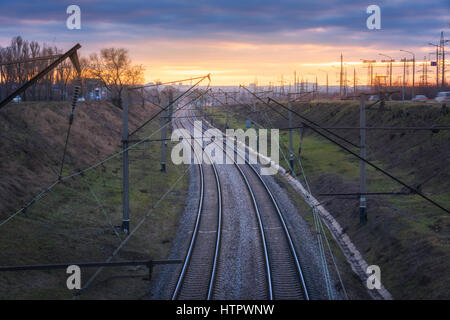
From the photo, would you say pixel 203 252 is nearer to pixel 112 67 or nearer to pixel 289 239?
pixel 289 239

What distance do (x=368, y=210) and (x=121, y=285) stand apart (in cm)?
1278

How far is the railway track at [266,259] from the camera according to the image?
14.6 meters

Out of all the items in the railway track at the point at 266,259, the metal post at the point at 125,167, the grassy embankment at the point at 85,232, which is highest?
the metal post at the point at 125,167

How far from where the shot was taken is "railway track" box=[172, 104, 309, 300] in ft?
47.8

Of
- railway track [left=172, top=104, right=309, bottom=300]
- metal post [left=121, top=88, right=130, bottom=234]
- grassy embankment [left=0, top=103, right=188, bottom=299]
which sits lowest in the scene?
railway track [left=172, top=104, right=309, bottom=300]

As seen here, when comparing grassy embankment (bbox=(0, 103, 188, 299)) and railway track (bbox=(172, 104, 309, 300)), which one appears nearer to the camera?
grassy embankment (bbox=(0, 103, 188, 299))

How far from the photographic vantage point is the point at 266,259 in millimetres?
17266

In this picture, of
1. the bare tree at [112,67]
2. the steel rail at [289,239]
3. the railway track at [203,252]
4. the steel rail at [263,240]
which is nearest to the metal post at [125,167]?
the railway track at [203,252]

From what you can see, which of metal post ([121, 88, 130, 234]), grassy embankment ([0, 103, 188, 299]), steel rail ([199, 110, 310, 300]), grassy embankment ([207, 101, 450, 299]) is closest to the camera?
grassy embankment ([0, 103, 188, 299])

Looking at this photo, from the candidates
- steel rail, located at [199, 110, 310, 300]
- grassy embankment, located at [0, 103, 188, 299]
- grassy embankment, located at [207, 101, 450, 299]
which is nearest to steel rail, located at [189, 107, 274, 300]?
steel rail, located at [199, 110, 310, 300]

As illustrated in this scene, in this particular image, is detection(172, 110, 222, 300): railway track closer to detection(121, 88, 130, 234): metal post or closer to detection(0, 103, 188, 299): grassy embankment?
detection(0, 103, 188, 299): grassy embankment

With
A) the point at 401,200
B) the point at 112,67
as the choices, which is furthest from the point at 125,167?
the point at 112,67

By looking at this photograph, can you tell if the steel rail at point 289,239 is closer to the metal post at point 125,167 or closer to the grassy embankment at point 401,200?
the grassy embankment at point 401,200

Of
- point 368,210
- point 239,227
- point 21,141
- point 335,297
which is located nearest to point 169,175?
point 21,141
